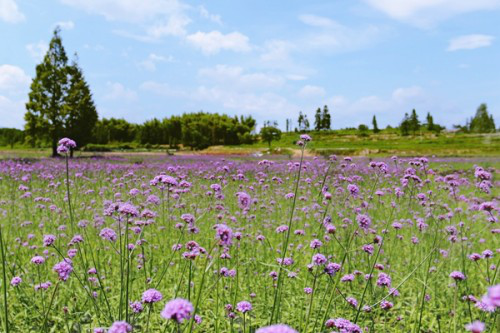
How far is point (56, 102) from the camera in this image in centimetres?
3622

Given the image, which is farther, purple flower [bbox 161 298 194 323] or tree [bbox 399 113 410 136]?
tree [bbox 399 113 410 136]

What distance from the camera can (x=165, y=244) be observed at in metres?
6.00

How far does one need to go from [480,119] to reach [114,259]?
91734mm

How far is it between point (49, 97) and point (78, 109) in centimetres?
270

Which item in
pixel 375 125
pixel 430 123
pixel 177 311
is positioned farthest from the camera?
pixel 375 125

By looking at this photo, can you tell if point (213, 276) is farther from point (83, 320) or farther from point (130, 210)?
point (130, 210)

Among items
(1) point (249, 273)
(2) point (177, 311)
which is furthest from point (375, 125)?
(2) point (177, 311)

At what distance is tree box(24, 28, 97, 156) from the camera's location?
35.4 metres

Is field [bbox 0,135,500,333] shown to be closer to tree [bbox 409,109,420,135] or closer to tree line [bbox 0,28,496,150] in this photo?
tree line [bbox 0,28,496,150]

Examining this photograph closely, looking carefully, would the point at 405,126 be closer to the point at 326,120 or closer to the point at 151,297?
the point at 326,120

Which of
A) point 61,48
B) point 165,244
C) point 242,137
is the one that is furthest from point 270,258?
point 242,137

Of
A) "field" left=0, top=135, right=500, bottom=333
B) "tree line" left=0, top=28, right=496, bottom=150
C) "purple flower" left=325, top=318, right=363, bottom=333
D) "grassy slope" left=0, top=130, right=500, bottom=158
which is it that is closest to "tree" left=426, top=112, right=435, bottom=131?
"tree line" left=0, top=28, right=496, bottom=150

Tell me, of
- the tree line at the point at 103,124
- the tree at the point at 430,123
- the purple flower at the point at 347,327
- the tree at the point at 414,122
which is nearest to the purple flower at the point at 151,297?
the purple flower at the point at 347,327

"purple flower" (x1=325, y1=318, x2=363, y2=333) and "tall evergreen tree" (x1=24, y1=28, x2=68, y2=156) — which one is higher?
"tall evergreen tree" (x1=24, y1=28, x2=68, y2=156)
